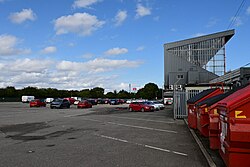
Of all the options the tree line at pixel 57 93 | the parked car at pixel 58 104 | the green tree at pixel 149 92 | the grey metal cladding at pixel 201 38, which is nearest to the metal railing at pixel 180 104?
the parked car at pixel 58 104

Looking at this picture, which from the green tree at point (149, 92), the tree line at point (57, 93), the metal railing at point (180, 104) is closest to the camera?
the metal railing at point (180, 104)

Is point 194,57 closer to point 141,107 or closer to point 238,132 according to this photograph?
point 141,107

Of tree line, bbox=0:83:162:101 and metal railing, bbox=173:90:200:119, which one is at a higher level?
tree line, bbox=0:83:162:101

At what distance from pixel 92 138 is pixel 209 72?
47.0m

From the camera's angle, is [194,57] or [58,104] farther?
[194,57]

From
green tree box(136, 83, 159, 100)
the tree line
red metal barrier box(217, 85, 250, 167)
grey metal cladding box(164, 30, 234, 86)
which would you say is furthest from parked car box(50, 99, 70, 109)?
green tree box(136, 83, 159, 100)

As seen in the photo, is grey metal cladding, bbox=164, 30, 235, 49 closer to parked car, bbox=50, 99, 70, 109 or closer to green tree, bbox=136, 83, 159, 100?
parked car, bbox=50, 99, 70, 109

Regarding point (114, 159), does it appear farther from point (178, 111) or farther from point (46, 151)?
point (178, 111)

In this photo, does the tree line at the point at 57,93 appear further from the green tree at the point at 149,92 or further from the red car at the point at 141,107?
the red car at the point at 141,107

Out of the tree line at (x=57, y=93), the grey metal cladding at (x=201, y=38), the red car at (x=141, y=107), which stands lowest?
the red car at (x=141, y=107)

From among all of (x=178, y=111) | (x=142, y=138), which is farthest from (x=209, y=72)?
(x=142, y=138)

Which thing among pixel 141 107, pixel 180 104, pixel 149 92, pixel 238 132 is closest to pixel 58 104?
pixel 141 107

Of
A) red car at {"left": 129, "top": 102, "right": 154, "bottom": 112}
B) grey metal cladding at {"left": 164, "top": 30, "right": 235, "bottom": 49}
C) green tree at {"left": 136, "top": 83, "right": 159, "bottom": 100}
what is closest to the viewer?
red car at {"left": 129, "top": 102, "right": 154, "bottom": 112}

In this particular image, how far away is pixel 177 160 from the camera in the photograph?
735 cm
